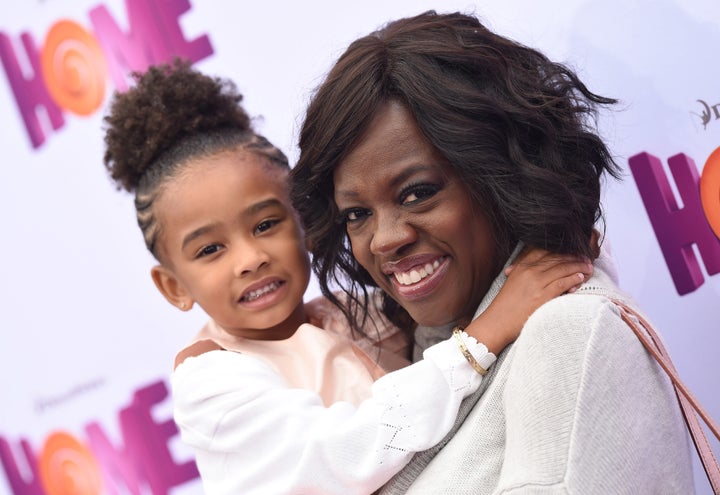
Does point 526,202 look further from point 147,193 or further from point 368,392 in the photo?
point 147,193

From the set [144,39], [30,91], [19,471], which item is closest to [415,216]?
[144,39]

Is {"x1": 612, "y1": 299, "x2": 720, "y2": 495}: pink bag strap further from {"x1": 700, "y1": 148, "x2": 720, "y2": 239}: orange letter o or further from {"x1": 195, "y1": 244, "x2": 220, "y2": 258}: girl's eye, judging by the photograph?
{"x1": 195, "y1": 244, "x2": 220, "y2": 258}: girl's eye

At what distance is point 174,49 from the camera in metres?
2.44

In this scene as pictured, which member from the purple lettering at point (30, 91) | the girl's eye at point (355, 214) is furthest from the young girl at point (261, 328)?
the purple lettering at point (30, 91)

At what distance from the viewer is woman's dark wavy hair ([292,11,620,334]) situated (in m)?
1.33

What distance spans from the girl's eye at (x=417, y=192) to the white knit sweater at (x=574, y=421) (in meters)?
0.26

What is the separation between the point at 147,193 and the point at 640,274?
1.04 meters

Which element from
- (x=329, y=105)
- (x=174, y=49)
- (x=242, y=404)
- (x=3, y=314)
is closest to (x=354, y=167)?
(x=329, y=105)

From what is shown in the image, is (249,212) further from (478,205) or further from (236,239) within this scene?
(478,205)

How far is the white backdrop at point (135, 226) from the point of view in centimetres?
188

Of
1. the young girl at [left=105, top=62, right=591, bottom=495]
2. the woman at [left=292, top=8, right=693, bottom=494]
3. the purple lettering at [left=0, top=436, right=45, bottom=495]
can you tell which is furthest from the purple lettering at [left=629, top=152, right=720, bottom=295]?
the purple lettering at [left=0, top=436, right=45, bottom=495]

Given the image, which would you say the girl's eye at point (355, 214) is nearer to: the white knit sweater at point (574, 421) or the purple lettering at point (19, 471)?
the white knit sweater at point (574, 421)

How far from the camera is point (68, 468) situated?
2.69 metres

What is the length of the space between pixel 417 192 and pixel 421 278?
144 millimetres
